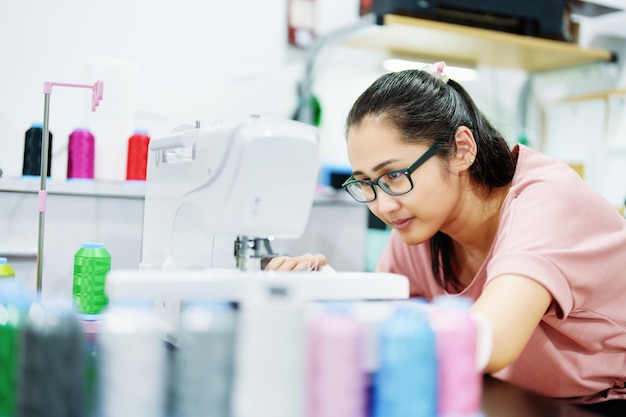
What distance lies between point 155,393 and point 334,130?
7.43ft

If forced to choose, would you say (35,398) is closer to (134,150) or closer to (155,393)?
(155,393)

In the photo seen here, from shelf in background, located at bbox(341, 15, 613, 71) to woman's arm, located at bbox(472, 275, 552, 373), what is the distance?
1601 mm

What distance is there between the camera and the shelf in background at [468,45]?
2479 millimetres

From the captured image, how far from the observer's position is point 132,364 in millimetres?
592

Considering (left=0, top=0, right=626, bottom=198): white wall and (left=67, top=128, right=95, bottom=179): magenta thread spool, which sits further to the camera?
(left=0, top=0, right=626, bottom=198): white wall

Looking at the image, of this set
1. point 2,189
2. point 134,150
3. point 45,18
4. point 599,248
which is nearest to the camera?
point 599,248

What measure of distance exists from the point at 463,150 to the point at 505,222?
0.72 feet

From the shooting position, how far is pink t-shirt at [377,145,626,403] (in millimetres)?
1021

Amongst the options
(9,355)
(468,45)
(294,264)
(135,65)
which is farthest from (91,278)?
(468,45)

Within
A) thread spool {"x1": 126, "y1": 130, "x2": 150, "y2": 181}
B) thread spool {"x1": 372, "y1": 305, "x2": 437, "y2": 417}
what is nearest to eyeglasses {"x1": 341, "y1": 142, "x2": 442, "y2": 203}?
thread spool {"x1": 372, "y1": 305, "x2": 437, "y2": 417}

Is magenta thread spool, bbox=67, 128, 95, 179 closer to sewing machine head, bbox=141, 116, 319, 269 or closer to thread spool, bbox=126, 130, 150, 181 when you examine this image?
thread spool, bbox=126, 130, 150, 181

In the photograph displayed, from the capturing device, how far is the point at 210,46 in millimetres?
2562

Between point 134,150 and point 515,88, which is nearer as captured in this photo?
point 134,150

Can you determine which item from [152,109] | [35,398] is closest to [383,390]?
[35,398]
